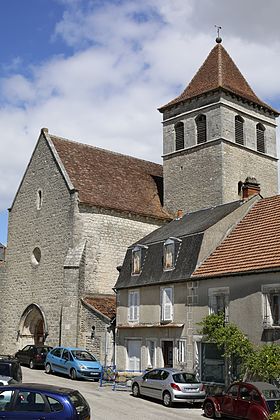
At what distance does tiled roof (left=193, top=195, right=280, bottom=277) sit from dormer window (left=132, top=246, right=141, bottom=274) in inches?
182

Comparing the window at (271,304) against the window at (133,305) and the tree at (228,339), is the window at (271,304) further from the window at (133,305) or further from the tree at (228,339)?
the window at (133,305)

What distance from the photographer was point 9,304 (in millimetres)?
35188

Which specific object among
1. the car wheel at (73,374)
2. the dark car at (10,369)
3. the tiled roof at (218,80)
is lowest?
the car wheel at (73,374)

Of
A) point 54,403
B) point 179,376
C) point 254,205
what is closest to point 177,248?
point 254,205

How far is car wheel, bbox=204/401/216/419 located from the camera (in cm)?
1581

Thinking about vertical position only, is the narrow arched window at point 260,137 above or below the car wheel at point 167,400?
above

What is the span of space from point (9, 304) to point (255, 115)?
20.3m

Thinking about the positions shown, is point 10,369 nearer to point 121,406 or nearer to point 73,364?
point 121,406

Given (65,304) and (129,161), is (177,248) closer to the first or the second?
(65,304)

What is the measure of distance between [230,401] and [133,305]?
35.3 ft

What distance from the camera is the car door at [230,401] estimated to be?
1502 centimetres

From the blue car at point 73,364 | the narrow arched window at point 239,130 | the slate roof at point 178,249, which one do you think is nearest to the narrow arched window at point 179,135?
the narrow arched window at point 239,130

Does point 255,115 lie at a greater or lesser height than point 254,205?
greater

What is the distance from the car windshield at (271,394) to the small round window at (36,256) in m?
21.5
